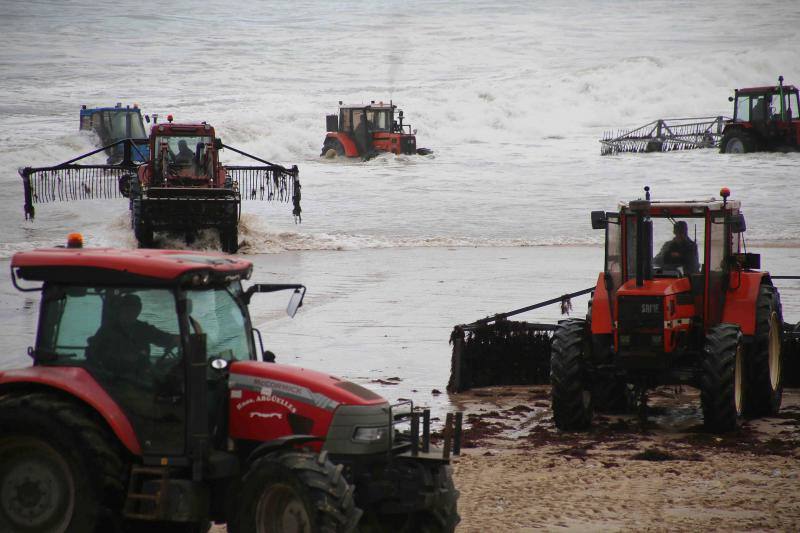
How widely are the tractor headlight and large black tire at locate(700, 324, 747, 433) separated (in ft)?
14.8

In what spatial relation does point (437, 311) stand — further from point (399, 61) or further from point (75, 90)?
point (399, 61)

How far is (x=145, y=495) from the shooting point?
5383mm

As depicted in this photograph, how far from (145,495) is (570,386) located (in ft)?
15.9

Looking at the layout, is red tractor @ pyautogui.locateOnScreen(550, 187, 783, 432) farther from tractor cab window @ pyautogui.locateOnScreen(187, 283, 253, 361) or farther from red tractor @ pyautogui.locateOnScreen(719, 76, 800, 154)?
red tractor @ pyautogui.locateOnScreen(719, 76, 800, 154)

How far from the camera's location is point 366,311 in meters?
15.8

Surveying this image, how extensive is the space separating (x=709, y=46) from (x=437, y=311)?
78646 millimetres

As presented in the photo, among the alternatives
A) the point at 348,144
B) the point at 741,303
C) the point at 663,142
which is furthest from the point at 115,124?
the point at 741,303

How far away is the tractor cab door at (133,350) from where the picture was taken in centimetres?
542

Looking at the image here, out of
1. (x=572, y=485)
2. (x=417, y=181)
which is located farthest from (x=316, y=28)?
(x=572, y=485)

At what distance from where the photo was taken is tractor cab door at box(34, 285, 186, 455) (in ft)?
17.8

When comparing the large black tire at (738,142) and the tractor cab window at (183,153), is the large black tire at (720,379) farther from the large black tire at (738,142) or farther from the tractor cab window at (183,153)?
the large black tire at (738,142)

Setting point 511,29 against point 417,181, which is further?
point 511,29

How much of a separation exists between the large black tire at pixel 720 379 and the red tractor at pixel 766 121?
29422 millimetres

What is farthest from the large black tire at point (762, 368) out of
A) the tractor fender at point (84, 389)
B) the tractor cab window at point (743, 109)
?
the tractor cab window at point (743, 109)
